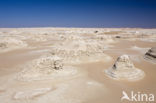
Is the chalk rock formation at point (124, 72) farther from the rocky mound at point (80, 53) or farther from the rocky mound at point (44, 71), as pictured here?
the rocky mound at point (80, 53)

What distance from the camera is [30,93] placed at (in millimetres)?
6863

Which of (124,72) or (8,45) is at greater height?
(8,45)

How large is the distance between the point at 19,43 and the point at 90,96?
68.3 feet

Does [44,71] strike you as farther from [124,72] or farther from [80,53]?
[124,72]

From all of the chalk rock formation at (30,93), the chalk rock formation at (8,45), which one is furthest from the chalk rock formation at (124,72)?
the chalk rock formation at (8,45)

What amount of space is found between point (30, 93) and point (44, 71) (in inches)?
99.9

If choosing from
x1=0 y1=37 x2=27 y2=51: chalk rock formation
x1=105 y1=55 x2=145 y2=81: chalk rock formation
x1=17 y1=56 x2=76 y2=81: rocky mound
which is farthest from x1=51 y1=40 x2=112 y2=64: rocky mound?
x1=0 y1=37 x2=27 y2=51: chalk rock formation

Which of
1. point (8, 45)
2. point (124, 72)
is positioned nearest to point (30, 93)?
point (124, 72)

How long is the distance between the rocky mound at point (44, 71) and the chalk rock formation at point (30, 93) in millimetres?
1607

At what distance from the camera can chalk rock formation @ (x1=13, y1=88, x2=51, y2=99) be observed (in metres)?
6.57

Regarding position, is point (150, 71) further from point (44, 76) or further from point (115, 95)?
point (44, 76)

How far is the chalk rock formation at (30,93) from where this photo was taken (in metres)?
6.57

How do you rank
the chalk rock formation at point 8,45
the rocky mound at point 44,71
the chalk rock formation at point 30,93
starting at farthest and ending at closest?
the chalk rock formation at point 8,45, the rocky mound at point 44,71, the chalk rock formation at point 30,93

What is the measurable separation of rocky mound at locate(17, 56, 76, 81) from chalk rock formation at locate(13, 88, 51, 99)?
1607 mm
